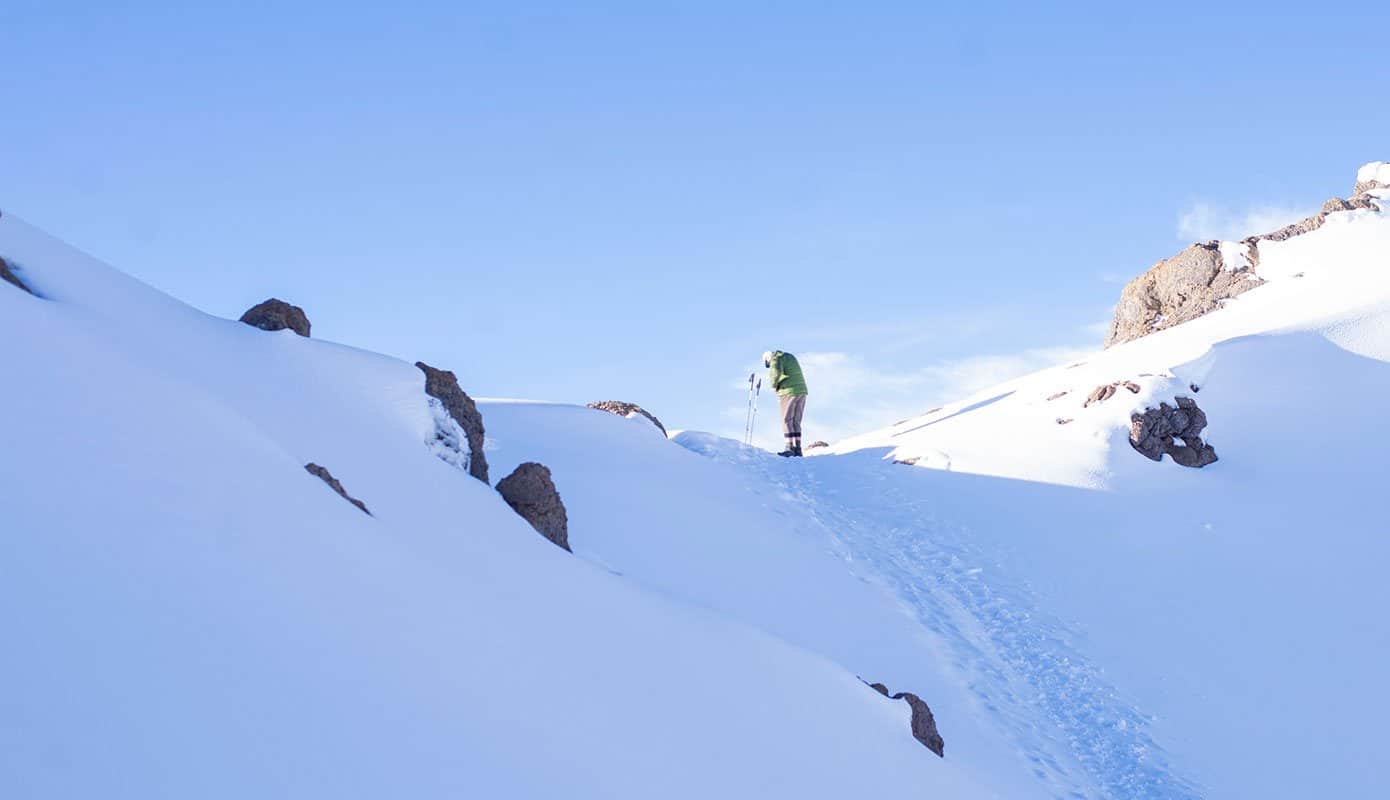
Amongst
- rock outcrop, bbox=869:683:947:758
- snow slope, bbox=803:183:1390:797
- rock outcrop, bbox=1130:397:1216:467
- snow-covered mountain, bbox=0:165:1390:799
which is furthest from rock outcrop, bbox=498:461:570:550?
rock outcrop, bbox=1130:397:1216:467

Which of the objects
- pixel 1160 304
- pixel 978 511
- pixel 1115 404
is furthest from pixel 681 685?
pixel 1160 304

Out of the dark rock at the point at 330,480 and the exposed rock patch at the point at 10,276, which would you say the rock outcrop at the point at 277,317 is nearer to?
the exposed rock patch at the point at 10,276

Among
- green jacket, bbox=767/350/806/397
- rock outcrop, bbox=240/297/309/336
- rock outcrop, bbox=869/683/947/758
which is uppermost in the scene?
green jacket, bbox=767/350/806/397

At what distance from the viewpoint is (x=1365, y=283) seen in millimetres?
24797

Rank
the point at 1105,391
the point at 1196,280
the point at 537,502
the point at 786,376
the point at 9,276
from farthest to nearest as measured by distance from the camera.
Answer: the point at 1196,280 < the point at 786,376 < the point at 1105,391 < the point at 537,502 < the point at 9,276

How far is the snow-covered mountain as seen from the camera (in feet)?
14.6

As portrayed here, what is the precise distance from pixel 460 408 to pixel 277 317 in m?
1.98

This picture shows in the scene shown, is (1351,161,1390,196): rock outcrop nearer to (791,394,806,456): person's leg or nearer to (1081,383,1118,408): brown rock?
(1081,383,1118,408): brown rock

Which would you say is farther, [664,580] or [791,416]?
[791,416]

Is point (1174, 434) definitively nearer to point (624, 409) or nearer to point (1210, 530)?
point (1210, 530)

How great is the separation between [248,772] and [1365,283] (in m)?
26.5

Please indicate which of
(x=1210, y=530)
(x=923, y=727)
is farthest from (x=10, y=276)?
(x=1210, y=530)

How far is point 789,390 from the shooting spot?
75.9 feet

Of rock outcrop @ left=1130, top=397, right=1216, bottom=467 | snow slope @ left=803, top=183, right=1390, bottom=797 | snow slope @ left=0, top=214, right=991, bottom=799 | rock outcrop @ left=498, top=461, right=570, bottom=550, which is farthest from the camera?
rock outcrop @ left=1130, top=397, right=1216, bottom=467
